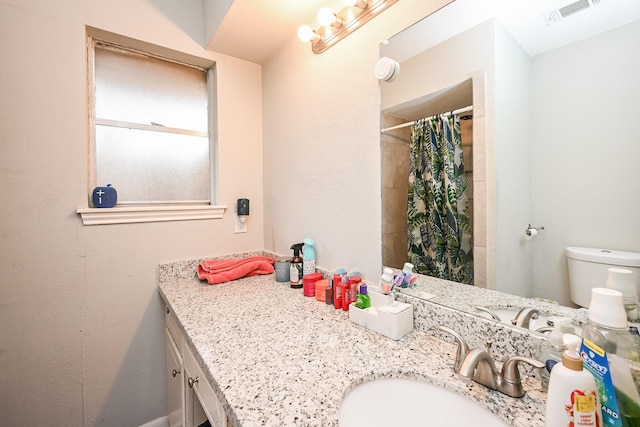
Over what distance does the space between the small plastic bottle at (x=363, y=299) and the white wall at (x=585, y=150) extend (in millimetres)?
459

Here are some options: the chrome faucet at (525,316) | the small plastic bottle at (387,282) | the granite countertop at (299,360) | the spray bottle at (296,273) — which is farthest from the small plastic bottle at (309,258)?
the chrome faucet at (525,316)

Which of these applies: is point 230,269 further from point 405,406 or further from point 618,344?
point 618,344

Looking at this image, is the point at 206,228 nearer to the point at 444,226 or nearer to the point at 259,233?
the point at 259,233

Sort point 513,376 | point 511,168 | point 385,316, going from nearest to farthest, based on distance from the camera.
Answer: point 513,376 → point 511,168 → point 385,316

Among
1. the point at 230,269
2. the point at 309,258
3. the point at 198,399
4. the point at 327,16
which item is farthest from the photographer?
the point at 230,269

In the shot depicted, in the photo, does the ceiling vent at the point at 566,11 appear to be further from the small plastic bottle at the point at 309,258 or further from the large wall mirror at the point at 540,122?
the small plastic bottle at the point at 309,258

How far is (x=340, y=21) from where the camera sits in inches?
42.7

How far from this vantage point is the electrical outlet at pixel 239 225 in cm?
166

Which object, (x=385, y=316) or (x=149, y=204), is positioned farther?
(x=149, y=204)

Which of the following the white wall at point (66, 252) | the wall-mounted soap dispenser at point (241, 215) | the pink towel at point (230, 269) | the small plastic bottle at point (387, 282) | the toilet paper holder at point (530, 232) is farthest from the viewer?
the wall-mounted soap dispenser at point (241, 215)

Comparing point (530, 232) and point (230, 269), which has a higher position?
point (530, 232)

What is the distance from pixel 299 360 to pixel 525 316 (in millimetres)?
565

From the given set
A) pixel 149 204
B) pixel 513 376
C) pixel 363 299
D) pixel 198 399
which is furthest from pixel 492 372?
pixel 149 204

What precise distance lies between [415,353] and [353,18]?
118cm
